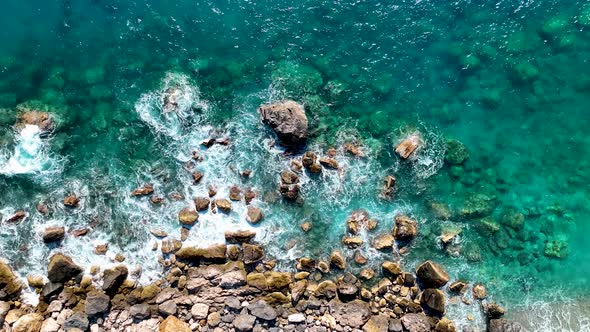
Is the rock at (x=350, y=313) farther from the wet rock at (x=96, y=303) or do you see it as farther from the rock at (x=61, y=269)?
the rock at (x=61, y=269)

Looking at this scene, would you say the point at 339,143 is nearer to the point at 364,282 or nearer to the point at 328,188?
the point at 328,188

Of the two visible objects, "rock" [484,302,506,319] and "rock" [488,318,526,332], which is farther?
"rock" [484,302,506,319]

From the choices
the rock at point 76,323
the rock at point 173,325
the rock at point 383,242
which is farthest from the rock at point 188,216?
the rock at point 383,242

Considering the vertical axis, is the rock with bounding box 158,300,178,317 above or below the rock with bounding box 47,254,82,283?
below

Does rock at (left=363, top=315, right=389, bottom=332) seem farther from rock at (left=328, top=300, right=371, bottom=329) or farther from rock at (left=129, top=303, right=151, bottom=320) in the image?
rock at (left=129, top=303, right=151, bottom=320)

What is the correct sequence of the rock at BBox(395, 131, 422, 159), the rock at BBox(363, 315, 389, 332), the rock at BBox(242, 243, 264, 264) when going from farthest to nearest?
the rock at BBox(395, 131, 422, 159) → the rock at BBox(242, 243, 264, 264) → the rock at BBox(363, 315, 389, 332)

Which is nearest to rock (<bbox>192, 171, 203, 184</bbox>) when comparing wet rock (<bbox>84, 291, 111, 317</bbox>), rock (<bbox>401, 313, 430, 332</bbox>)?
wet rock (<bbox>84, 291, 111, 317</bbox>)
